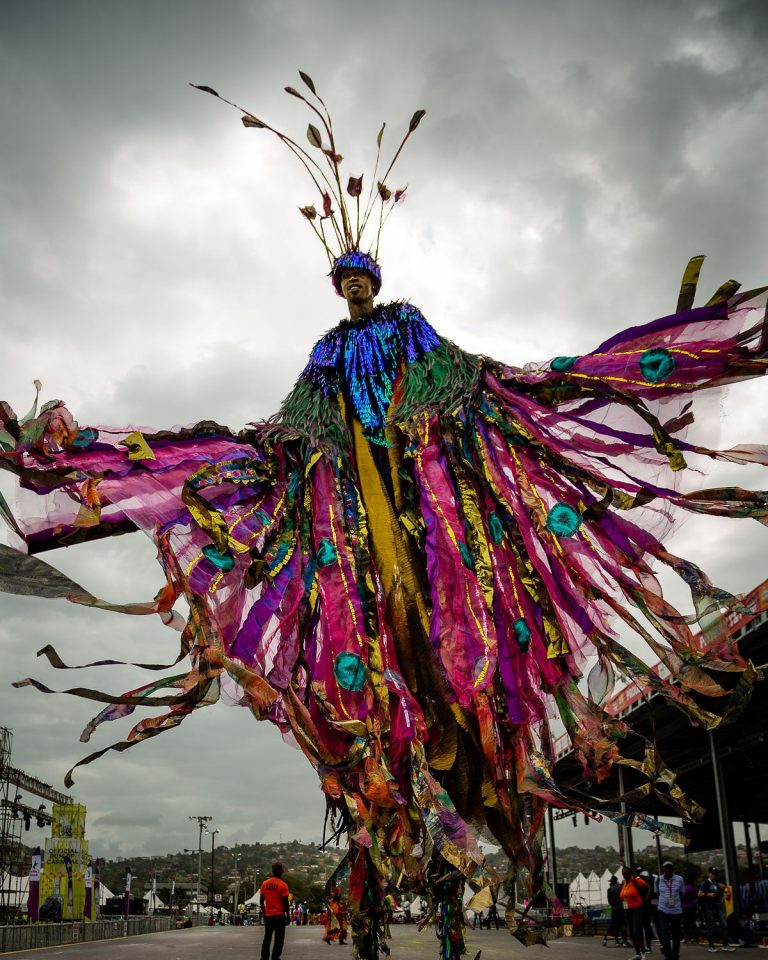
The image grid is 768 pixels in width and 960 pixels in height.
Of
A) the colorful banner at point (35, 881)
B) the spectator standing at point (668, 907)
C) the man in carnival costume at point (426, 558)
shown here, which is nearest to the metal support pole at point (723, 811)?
the spectator standing at point (668, 907)

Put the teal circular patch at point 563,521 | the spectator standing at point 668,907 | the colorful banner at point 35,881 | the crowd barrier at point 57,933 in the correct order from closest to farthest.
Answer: the teal circular patch at point 563,521 → the spectator standing at point 668,907 → the crowd barrier at point 57,933 → the colorful banner at point 35,881

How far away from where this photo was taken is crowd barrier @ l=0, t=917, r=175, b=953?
10664 mm

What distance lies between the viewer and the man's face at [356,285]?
422 cm

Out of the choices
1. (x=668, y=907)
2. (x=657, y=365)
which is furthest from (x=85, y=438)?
(x=668, y=907)

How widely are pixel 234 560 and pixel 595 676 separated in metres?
1.49

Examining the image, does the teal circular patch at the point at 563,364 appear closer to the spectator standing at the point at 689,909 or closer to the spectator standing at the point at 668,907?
the spectator standing at the point at 668,907

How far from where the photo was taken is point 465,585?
3.29 meters

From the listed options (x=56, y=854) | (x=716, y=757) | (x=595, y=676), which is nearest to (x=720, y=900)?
(x=716, y=757)

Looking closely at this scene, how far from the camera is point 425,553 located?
137 inches

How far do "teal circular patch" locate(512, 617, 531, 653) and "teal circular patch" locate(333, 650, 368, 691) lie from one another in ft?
1.97

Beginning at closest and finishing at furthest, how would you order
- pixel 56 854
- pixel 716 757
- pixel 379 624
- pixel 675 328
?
pixel 379 624 < pixel 675 328 < pixel 716 757 < pixel 56 854

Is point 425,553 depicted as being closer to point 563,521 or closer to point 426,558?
point 426,558

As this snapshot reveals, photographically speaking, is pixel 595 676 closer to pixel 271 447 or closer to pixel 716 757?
pixel 271 447

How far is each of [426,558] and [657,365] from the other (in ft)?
4.03
